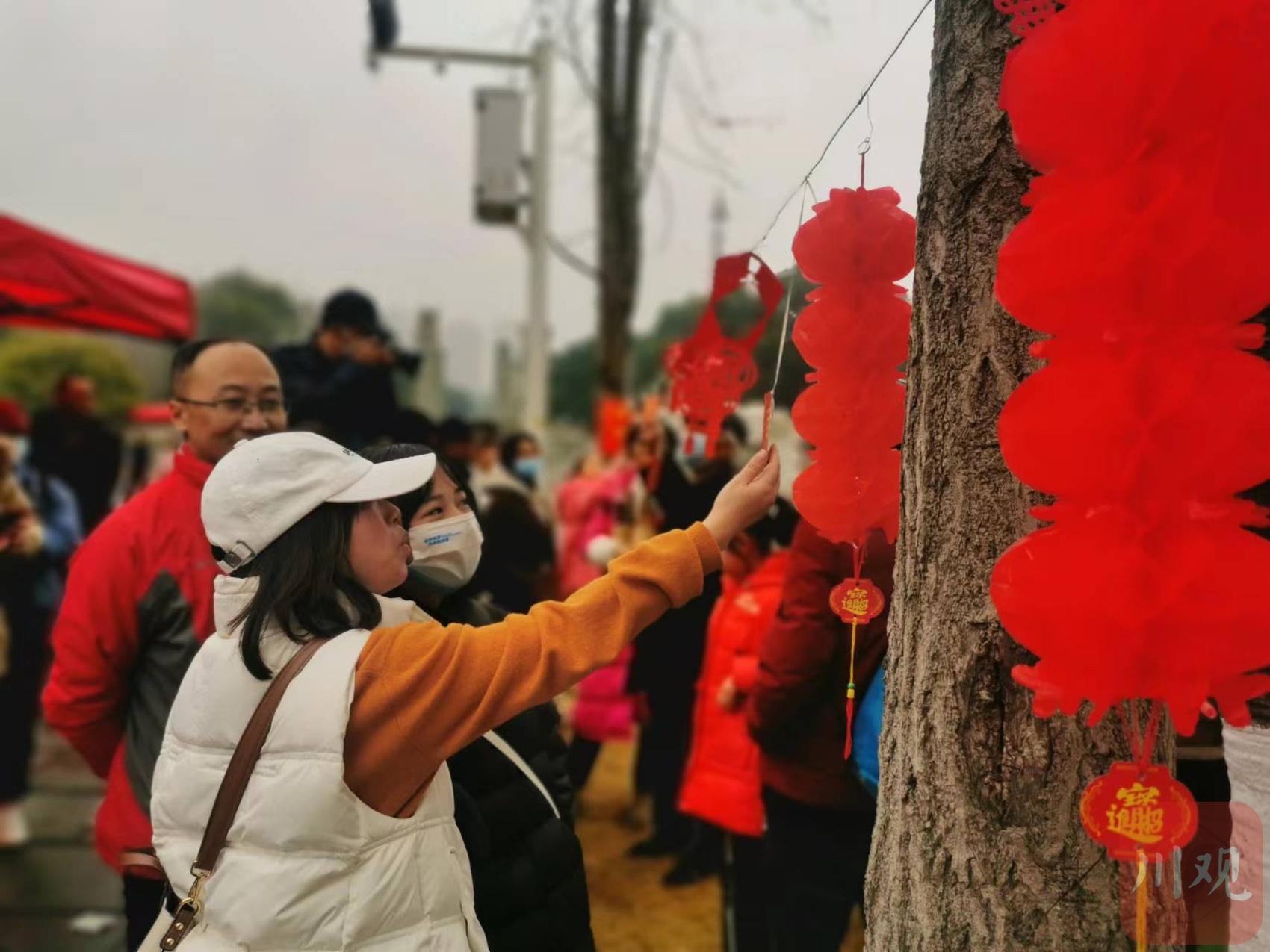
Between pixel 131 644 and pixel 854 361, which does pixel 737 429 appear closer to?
pixel 854 361

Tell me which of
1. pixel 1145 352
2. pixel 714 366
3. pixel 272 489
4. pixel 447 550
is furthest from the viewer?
pixel 714 366

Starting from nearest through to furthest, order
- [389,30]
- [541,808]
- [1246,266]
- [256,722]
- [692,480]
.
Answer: [1246,266] → [256,722] → [541,808] → [692,480] → [389,30]

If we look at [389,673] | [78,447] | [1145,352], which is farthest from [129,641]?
[78,447]

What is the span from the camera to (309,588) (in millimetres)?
1352

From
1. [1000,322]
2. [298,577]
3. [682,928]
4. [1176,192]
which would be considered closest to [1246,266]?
[1176,192]

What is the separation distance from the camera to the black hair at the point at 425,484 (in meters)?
1.64

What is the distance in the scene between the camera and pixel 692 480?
314 centimetres

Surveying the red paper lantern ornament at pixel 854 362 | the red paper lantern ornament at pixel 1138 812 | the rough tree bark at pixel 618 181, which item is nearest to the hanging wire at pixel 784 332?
the red paper lantern ornament at pixel 854 362

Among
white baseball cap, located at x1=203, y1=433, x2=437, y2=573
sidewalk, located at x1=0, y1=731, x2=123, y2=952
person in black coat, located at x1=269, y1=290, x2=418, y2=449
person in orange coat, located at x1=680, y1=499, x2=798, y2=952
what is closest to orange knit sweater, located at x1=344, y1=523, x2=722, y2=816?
white baseball cap, located at x1=203, y1=433, x2=437, y2=573

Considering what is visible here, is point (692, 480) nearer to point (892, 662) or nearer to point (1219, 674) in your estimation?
point (892, 662)

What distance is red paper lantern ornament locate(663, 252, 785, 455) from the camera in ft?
7.50

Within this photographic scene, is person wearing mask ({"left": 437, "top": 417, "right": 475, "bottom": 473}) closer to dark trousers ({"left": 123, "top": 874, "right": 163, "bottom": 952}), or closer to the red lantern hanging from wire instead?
dark trousers ({"left": 123, "top": 874, "right": 163, "bottom": 952})

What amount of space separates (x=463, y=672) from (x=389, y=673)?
0.10m

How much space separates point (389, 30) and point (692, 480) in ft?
19.3
